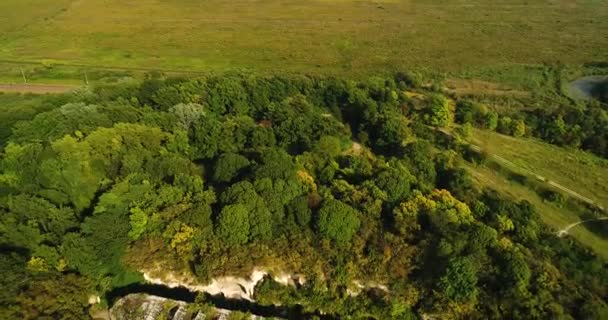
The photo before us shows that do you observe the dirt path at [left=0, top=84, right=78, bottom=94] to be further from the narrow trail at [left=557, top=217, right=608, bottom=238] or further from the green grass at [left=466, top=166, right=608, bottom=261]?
the narrow trail at [left=557, top=217, right=608, bottom=238]

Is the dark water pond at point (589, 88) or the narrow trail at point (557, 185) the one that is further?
the dark water pond at point (589, 88)

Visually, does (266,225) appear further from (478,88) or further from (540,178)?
(478,88)

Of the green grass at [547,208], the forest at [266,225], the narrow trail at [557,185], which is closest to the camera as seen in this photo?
the forest at [266,225]

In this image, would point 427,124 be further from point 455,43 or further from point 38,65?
point 38,65

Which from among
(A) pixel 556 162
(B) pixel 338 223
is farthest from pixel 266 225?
(A) pixel 556 162

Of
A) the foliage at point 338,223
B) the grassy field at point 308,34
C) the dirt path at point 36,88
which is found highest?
the grassy field at point 308,34

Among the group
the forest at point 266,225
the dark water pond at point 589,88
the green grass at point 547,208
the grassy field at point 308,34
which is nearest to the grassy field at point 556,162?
the green grass at point 547,208

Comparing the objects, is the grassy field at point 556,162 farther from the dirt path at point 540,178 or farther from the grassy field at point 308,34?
the grassy field at point 308,34
